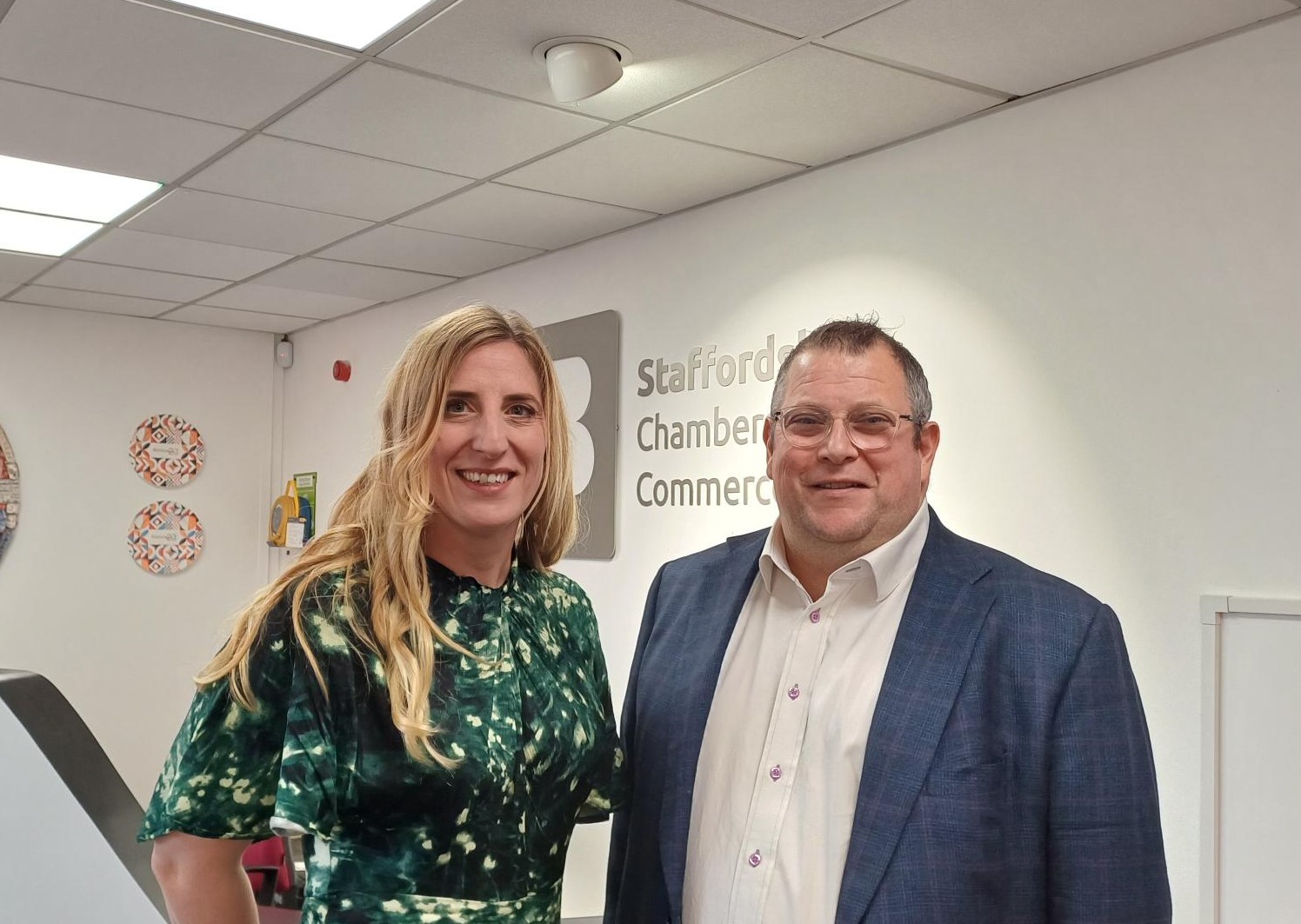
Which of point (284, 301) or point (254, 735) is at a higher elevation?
point (284, 301)

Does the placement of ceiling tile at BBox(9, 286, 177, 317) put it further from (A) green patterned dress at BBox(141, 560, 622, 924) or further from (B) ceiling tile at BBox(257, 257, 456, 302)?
(A) green patterned dress at BBox(141, 560, 622, 924)

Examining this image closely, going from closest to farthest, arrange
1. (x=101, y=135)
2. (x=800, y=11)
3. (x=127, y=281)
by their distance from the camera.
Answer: (x=800, y=11), (x=101, y=135), (x=127, y=281)

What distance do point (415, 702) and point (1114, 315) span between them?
189 centimetres

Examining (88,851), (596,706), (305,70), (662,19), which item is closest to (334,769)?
(596,706)

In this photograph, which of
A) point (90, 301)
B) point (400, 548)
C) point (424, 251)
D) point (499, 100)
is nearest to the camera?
point (400, 548)

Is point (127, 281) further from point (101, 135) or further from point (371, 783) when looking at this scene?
point (371, 783)

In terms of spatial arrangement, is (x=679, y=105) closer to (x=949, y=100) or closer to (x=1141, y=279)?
(x=949, y=100)

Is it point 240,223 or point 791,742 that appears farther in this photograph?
point 240,223

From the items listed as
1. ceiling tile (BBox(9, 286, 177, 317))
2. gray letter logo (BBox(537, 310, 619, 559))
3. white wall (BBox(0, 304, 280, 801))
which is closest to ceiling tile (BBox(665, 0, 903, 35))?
gray letter logo (BBox(537, 310, 619, 559))

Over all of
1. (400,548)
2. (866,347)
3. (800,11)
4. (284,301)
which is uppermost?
(284,301)

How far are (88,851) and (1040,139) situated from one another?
2774 millimetres

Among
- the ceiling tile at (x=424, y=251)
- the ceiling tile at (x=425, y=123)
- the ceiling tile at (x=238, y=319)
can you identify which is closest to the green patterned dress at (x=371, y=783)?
the ceiling tile at (x=425, y=123)

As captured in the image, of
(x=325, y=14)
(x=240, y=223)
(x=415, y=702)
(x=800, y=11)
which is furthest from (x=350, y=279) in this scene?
(x=415, y=702)

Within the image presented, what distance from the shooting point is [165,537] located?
639 centimetres
